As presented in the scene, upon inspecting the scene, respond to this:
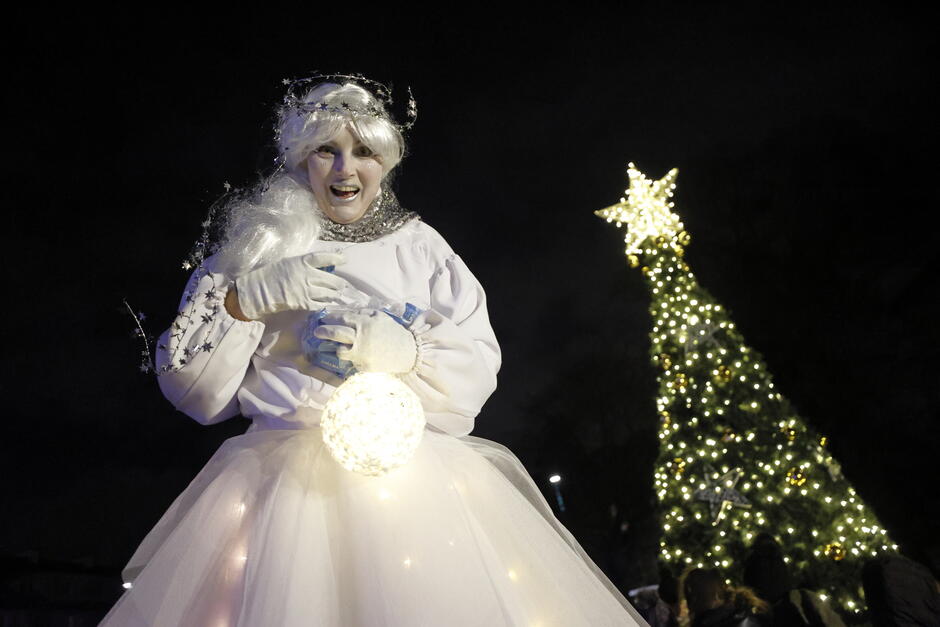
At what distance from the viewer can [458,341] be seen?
183 cm

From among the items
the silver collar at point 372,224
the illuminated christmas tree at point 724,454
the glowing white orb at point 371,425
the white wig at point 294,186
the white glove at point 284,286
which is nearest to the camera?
the glowing white orb at point 371,425

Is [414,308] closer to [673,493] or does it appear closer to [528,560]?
[528,560]

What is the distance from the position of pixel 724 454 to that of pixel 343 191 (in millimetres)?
6494

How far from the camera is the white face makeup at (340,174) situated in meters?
2.20

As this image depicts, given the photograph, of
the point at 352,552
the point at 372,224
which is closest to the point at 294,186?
the point at 372,224

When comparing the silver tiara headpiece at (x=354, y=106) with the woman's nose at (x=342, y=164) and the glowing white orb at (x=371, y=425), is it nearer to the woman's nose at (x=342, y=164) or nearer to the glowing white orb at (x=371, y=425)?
the woman's nose at (x=342, y=164)

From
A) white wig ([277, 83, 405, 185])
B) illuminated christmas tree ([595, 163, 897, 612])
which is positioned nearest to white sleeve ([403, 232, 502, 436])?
white wig ([277, 83, 405, 185])

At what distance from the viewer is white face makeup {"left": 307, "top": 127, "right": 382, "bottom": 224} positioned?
220cm

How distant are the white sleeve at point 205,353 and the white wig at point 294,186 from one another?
0.42ft

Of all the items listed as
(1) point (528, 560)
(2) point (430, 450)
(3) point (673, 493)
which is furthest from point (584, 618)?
(3) point (673, 493)

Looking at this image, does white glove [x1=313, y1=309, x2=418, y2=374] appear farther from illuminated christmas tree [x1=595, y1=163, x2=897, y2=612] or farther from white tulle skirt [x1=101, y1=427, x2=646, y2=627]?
illuminated christmas tree [x1=595, y1=163, x2=897, y2=612]

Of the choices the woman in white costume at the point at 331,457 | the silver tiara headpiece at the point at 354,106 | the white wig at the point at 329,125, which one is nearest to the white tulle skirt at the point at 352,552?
the woman in white costume at the point at 331,457

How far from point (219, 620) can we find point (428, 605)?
1.37 feet

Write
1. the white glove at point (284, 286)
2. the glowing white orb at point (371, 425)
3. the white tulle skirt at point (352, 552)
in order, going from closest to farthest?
the white tulle skirt at point (352, 552), the glowing white orb at point (371, 425), the white glove at point (284, 286)
